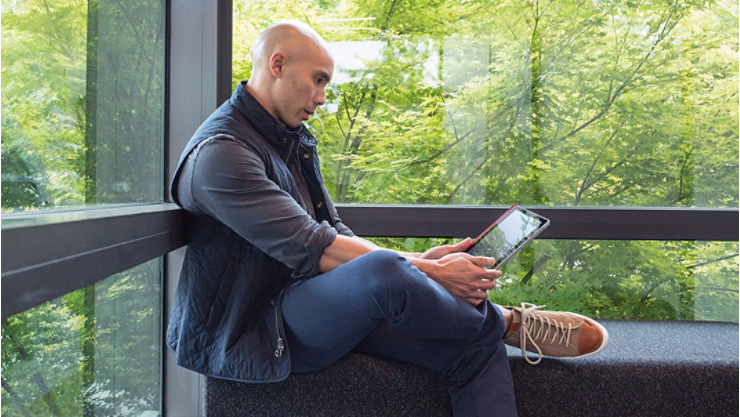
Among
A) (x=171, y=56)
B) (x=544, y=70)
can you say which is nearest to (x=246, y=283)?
(x=171, y=56)

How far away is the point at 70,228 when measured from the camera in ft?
2.78

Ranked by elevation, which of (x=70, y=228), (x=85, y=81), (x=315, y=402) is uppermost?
(x=85, y=81)

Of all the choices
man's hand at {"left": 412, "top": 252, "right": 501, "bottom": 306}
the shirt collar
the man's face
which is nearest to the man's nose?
the man's face

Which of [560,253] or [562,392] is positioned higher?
[560,253]

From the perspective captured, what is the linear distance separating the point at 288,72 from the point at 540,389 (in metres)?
0.99

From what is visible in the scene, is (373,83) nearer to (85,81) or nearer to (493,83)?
(493,83)

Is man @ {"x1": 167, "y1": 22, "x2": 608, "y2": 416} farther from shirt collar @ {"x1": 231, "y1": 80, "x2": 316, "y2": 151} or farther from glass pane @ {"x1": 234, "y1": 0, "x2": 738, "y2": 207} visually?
glass pane @ {"x1": 234, "y1": 0, "x2": 738, "y2": 207}

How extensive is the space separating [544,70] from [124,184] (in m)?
1.34

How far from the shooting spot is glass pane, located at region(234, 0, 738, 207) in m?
1.78

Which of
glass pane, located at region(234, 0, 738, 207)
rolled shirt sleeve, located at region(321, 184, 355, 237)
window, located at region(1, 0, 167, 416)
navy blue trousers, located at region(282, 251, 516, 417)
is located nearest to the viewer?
window, located at region(1, 0, 167, 416)

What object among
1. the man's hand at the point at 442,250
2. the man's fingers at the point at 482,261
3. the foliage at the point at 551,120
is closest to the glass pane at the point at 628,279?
the foliage at the point at 551,120

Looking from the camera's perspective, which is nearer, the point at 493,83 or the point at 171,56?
the point at 171,56

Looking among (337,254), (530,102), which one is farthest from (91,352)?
(530,102)

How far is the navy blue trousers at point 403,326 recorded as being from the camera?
108 centimetres
